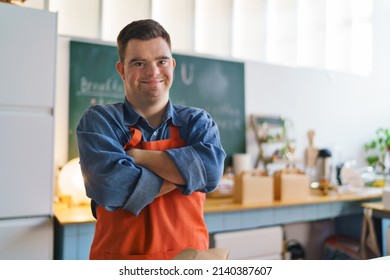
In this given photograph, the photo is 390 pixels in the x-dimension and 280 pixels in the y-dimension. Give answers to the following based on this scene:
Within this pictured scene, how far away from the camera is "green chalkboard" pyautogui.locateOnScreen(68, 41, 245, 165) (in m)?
1.17

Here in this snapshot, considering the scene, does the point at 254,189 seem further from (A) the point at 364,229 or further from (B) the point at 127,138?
(B) the point at 127,138

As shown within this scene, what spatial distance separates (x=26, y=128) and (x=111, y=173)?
23.9 inches

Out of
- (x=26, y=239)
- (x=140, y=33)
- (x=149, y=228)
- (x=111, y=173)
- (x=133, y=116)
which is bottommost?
(x=26, y=239)

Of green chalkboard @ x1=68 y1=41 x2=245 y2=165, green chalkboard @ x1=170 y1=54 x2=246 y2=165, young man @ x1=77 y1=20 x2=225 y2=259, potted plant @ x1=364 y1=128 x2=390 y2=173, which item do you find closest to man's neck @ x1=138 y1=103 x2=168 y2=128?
young man @ x1=77 y1=20 x2=225 y2=259

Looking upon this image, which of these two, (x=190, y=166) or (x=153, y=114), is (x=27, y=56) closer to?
(x=153, y=114)

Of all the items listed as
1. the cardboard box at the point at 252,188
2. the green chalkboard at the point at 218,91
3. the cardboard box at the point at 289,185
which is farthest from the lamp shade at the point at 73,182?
the cardboard box at the point at 289,185

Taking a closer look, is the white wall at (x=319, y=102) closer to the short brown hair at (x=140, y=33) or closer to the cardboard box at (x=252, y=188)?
the cardboard box at (x=252, y=188)

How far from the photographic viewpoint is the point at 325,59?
4.25 ft

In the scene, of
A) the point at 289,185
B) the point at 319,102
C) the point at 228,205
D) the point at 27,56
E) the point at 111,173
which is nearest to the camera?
the point at 111,173

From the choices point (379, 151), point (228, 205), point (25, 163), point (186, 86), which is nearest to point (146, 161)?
point (25, 163)

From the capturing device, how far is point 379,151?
4.83 ft

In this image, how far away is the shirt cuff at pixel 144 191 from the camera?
1.93 ft
